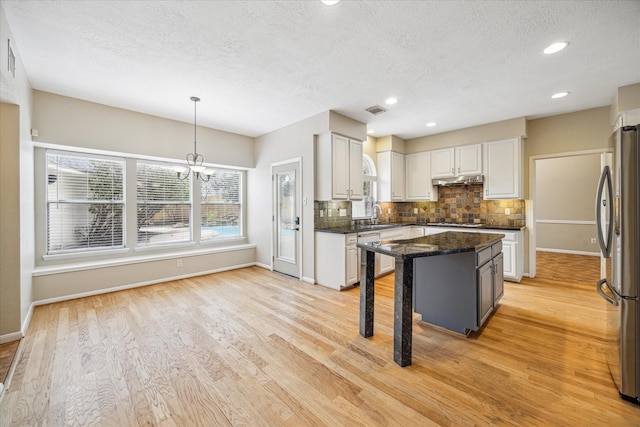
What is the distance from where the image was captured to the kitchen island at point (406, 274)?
7.06 feet

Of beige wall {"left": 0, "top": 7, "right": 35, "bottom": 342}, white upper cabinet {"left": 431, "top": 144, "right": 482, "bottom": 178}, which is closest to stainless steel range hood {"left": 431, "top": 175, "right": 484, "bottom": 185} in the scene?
white upper cabinet {"left": 431, "top": 144, "right": 482, "bottom": 178}

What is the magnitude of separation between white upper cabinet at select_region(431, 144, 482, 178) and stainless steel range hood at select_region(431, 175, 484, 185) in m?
0.07

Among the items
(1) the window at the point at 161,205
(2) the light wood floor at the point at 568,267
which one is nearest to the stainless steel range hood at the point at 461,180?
(2) the light wood floor at the point at 568,267

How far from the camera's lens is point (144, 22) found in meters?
2.17

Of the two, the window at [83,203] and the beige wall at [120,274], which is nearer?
the beige wall at [120,274]

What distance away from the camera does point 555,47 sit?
8.26 feet

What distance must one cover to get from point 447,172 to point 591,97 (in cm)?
221

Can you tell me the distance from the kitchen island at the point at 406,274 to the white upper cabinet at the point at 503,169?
2.13 m

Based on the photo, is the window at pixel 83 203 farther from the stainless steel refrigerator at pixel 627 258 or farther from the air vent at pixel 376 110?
the stainless steel refrigerator at pixel 627 258

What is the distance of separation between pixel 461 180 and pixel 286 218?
3508 mm

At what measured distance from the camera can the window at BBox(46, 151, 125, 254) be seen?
3791 mm

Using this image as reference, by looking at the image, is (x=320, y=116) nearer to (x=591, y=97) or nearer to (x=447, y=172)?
(x=447, y=172)

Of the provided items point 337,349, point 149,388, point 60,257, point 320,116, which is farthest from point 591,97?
point 60,257

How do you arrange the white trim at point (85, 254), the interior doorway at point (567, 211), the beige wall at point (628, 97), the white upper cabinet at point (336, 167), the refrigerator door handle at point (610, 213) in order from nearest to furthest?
the refrigerator door handle at point (610, 213) → the beige wall at point (628, 97) → the white trim at point (85, 254) → the white upper cabinet at point (336, 167) → the interior doorway at point (567, 211)
